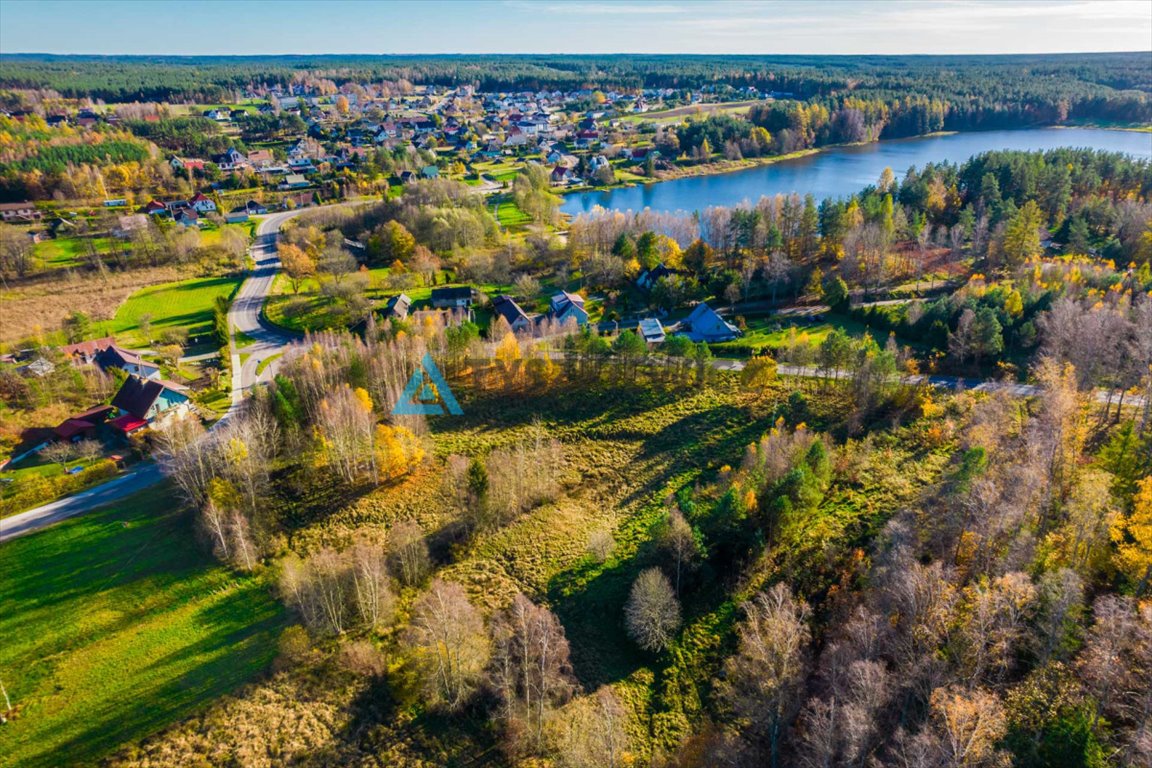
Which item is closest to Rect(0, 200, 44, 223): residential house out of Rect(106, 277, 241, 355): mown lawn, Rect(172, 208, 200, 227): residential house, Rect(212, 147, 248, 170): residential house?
Rect(172, 208, 200, 227): residential house

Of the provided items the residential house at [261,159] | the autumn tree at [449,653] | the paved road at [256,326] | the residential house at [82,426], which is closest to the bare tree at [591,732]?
the autumn tree at [449,653]

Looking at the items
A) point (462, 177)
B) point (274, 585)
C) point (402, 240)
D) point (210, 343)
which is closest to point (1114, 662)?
point (274, 585)

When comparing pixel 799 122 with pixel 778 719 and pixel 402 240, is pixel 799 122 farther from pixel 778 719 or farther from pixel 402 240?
pixel 778 719

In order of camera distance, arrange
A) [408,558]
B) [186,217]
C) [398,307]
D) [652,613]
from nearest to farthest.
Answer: [652,613], [408,558], [398,307], [186,217]

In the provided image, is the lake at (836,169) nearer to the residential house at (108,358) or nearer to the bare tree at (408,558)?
the residential house at (108,358)

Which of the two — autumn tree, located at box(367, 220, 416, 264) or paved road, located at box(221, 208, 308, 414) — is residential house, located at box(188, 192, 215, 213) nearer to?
paved road, located at box(221, 208, 308, 414)

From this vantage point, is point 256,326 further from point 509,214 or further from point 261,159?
Answer: point 261,159


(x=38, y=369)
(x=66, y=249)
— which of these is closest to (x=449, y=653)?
(x=38, y=369)
